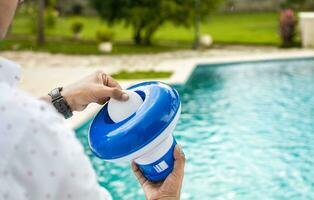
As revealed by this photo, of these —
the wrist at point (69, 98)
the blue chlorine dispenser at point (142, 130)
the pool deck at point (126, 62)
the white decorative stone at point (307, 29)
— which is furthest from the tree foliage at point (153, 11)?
the blue chlorine dispenser at point (142, 130)

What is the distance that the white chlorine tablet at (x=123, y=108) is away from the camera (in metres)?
1.21

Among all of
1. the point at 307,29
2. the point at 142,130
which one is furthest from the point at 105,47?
the point at 142,130

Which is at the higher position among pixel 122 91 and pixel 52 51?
pixel 122 91

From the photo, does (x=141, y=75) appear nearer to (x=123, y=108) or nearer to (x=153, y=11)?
(x=153, y=11)

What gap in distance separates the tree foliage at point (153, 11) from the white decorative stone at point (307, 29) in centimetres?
250

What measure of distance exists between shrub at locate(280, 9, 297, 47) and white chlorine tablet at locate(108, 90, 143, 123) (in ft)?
50.0

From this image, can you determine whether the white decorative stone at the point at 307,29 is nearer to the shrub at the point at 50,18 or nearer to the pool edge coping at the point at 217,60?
the pool edge coping at the point at 217,60

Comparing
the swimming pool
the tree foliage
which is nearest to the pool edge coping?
the swimming pool

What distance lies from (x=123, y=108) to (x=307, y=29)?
15105mm

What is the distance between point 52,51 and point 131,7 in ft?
8.74

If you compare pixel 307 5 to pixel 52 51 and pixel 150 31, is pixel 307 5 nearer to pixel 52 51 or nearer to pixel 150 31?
pixel 150 31

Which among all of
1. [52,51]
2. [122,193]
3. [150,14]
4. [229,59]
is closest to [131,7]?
[150,14]

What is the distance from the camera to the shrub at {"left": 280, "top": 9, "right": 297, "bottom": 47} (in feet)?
52.4

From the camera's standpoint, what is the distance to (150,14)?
16.5 metres
